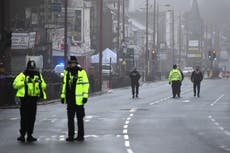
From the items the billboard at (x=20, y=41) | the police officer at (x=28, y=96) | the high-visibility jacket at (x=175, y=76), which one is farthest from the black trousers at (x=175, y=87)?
the police officer at (x=28, y=96)

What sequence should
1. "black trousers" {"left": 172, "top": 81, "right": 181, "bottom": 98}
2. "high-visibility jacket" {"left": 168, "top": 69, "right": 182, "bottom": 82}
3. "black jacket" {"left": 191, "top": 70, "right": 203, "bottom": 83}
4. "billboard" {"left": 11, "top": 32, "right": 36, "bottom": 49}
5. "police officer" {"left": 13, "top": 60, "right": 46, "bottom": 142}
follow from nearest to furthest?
"police officer" {"left": 13, "top": 60, "right": 46, "bottom": 142}, "high-visibility jacket" {"left": 168, "top": 69, "right": 182, "bottom": 82}, "black trousers" {"left": 172, "top": 81, "right": 181, "bottom": 98}, "billboard" {"left": 11, "top": 32, "right": 36, "bottom": 49}, "black jacket" {"left": 191, "top": 70, "right": 203, "bottom": 83}

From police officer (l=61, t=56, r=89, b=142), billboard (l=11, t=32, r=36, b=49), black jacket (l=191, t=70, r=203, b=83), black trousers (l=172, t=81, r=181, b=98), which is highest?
billboard (l=11, t=32, r=36, b=49)

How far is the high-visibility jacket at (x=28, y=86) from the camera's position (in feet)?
50.3

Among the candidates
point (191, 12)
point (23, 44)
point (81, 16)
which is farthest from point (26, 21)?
point (191, 12)

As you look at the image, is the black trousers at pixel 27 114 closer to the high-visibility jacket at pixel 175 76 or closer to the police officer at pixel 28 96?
the police officer at pixel 28 96

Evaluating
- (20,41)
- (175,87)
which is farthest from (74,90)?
(20,41)

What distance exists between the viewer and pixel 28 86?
15.4 metres

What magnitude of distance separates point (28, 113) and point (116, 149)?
8.31 ft

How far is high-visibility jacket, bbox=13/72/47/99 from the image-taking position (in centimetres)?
1533

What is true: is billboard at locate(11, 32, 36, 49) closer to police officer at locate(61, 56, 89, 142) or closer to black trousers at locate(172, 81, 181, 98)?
black trousers at locate(172, 81, 181, 98)

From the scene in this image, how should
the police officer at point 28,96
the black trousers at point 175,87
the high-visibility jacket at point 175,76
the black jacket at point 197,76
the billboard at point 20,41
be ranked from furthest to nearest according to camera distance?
1. the black jacket at point 197,76
2. the billboard at point 20,41
3. the black trousers at point 175,87
4. the high-visibility jacket at point 175,76
5. the police officer at point 28,96

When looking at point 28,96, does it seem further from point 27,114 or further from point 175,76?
point 175,76

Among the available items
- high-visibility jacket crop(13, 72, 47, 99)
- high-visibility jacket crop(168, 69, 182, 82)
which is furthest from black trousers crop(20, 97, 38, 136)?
high-visibility jacket crop(168, 69, 182, 82)

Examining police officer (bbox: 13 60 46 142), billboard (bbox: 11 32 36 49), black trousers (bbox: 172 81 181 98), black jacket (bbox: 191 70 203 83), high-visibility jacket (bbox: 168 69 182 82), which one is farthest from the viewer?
black jacket (bbox: 191 70 203 83)
